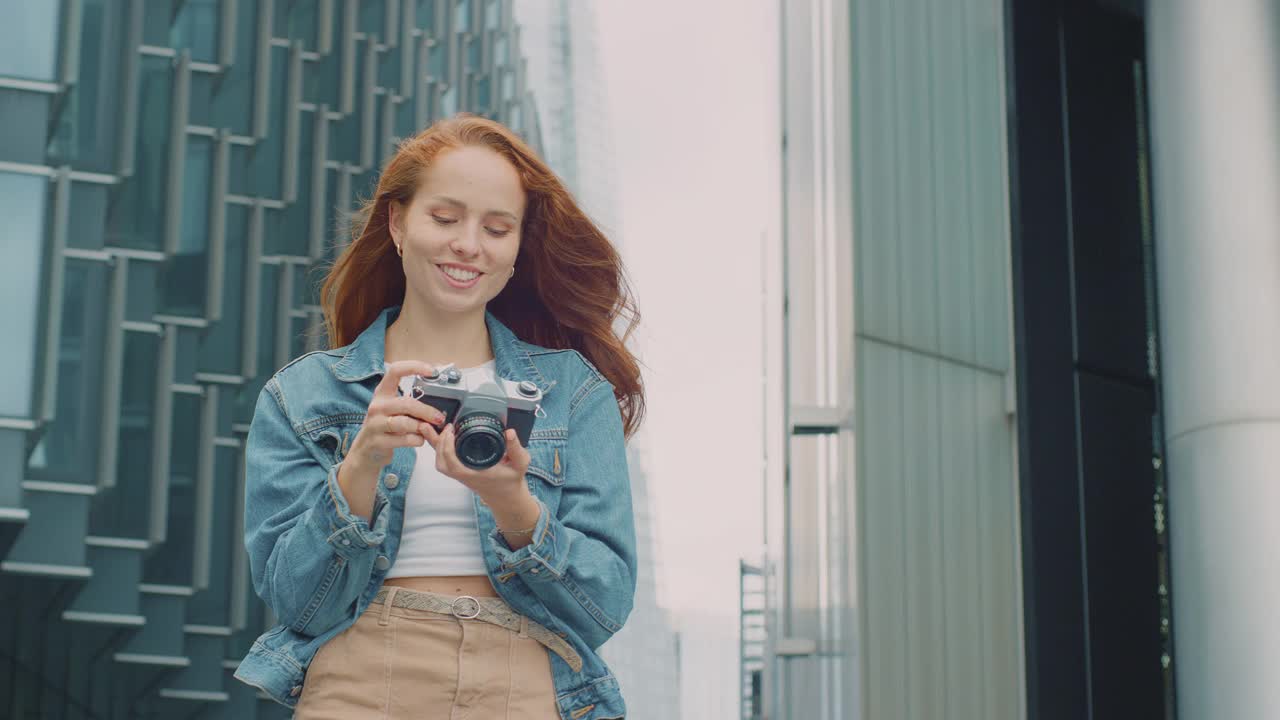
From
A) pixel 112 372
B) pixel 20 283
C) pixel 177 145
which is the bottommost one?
pixel 112 372

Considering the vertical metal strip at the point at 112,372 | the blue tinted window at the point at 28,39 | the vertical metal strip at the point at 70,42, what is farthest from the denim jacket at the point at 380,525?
the vertical metal strip at the point at 112,372

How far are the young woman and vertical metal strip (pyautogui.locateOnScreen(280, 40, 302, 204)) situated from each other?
14.7 meters

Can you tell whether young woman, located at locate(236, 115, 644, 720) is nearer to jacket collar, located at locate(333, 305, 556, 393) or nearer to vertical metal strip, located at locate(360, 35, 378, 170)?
jacket collar, located at locate(333, 305, 556, 393)

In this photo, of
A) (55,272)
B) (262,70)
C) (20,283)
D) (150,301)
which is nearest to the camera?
(20,283)

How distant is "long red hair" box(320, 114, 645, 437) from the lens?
2.35 metres

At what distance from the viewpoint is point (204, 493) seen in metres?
15.3

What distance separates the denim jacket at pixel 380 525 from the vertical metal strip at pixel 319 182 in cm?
1531

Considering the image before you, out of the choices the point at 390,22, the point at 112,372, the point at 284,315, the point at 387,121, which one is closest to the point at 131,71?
the point at 112,372

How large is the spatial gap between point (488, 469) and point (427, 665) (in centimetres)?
34

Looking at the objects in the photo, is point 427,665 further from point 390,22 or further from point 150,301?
point 390,22

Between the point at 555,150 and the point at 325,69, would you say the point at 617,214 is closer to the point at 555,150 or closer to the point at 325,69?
the point at 555,150

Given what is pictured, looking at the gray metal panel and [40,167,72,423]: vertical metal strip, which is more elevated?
[40,167,72,423]: vertical metal strip

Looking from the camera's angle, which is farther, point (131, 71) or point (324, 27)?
point (324, 27)

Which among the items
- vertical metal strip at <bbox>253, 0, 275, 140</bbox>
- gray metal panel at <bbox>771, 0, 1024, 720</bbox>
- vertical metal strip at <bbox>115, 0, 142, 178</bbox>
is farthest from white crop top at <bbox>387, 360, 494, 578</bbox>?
vertical metal strip at <bbox>253, 0, 275, 140</bbox>
